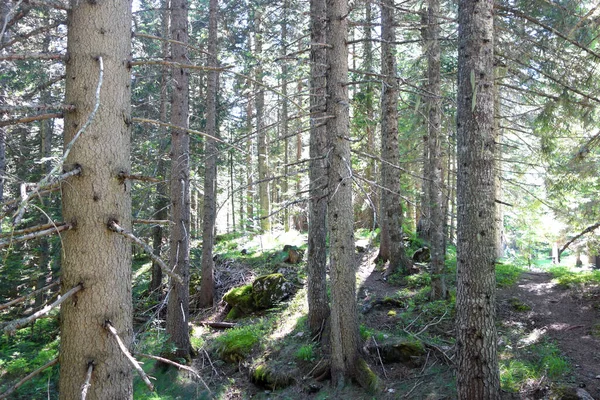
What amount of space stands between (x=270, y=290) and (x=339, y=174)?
6.47 metres

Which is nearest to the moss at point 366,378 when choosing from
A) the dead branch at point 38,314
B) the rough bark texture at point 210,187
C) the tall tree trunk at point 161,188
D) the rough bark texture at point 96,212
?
the rough bark texture at point 96,212

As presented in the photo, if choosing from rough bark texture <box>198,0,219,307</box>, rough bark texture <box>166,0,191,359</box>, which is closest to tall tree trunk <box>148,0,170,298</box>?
rough bark texture <box>198,0,219,307</box>

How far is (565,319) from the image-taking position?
7.64m

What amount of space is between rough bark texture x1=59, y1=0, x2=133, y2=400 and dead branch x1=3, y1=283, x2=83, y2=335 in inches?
2.7

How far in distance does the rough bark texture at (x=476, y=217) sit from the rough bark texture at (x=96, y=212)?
4.05 meters

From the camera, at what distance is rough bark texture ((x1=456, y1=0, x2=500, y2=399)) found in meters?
4.92

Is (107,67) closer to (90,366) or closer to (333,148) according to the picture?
(90,366)

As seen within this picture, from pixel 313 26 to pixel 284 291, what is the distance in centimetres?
721

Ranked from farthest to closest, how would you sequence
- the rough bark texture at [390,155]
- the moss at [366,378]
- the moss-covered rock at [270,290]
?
the moss-covered rock at [270,290]
the rough bark texture at [390,155]
the moss at [366,378]

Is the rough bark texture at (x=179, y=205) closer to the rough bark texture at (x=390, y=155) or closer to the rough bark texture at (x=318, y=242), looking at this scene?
the rough bark texture at (x=318, y=242)

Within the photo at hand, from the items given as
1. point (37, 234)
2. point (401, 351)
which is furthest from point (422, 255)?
point (37, 234)

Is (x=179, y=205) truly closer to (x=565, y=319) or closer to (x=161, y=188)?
(x=161, y=188)

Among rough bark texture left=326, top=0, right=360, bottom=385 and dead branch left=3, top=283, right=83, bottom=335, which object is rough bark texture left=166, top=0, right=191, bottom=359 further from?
dead branch left=3, top=283, right=83, bottom=335

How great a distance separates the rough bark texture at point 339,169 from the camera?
6.15m
